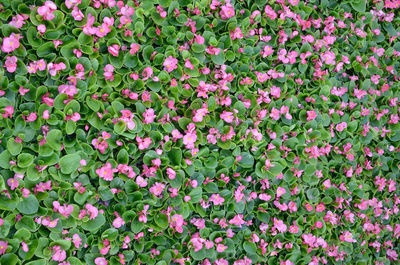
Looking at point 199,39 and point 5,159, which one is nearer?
point 5,159

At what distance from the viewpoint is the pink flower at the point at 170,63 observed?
165 centimetres

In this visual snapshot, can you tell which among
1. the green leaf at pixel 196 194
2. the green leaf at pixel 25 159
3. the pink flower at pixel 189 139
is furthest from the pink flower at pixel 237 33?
the green leaf at pixel 25 159

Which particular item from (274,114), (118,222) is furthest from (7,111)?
(274,114)

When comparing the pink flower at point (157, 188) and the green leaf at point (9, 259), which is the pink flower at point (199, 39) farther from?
the green leaf at point (9, 259)

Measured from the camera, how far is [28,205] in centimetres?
140

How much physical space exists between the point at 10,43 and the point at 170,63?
64cm

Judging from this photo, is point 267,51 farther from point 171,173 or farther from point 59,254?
point 59,254

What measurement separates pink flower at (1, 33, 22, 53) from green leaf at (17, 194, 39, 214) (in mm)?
559

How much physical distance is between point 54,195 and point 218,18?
3.70 feet

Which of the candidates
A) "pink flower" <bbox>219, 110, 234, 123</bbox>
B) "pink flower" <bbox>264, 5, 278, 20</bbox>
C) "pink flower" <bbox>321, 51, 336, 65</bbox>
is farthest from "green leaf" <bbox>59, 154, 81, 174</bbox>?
"pink flower" <bbox>321, 51, 336, 65</bbox>

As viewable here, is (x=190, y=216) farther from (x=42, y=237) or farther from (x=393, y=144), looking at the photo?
(x=393, y=144)

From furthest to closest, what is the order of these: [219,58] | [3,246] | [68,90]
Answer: [219,58] → [68,90] → [3,246]

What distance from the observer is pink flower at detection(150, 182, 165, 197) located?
1598mm

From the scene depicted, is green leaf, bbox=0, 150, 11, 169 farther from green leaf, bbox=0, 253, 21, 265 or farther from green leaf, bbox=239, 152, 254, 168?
green leaf, bbox=239, 152, 254, 168
